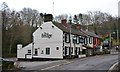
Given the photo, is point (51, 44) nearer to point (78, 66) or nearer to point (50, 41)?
point (50, 41)

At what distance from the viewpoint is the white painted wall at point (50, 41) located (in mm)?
52375

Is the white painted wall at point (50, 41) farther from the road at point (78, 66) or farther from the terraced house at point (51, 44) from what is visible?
the road at point (78, 66)

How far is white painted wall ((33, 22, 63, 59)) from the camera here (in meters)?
52.4

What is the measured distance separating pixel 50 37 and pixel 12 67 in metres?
32.1

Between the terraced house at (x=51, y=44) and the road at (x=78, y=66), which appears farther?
the terraced house at (x=51, y=44)

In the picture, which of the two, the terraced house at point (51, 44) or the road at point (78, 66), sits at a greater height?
the terraced house at point (51, 44)

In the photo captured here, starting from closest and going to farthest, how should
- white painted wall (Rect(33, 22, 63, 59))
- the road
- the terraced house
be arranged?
the road < white painted wall (Rect(33, 22, 63, 59)) < the terraced house

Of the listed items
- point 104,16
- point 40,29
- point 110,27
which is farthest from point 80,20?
point 40,29

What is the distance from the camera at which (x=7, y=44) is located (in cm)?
6919

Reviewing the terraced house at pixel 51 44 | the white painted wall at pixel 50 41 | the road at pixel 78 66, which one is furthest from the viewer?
the terraced house at pixel 51 44

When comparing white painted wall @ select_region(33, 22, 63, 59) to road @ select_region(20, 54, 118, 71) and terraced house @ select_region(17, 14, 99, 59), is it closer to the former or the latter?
terraced house @ select_region(17, 14, 99, 59)

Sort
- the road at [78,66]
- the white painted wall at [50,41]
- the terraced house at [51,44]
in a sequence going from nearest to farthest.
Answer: the road at [78,66], the white painted wall at [50,41], the terraced house at [51,44]

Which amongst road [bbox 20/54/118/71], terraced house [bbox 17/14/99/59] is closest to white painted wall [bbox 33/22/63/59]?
terraced house [bbox 17/14/99/59]

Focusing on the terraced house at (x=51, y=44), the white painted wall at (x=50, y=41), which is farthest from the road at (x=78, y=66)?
the terraced house at (x=51, y=44)
